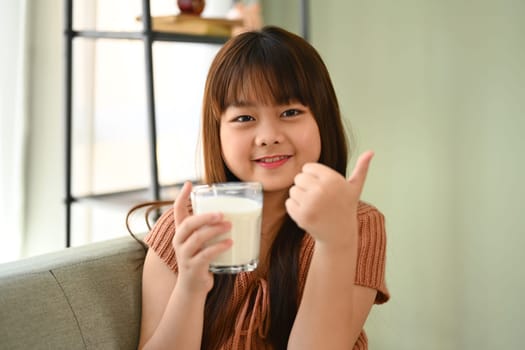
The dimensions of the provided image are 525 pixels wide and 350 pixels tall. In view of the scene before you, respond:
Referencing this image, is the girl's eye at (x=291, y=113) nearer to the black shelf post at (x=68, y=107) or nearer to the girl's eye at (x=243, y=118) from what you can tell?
the girl's eye at (x=243, y=118)

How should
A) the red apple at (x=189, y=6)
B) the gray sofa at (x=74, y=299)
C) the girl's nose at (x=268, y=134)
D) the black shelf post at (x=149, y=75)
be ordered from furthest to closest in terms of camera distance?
the red apple at (x=189, y=6), the black shelf post at (x=149, y=75), the girl's nose at (x=268, y=134), the gray sofa at (x=74, y=299)

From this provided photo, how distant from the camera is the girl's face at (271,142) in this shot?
1.27 m

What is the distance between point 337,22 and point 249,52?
1361mm

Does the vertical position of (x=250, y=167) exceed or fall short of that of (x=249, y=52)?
it falls short

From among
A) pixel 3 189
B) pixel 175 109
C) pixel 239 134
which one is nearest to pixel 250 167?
pixel 239 134

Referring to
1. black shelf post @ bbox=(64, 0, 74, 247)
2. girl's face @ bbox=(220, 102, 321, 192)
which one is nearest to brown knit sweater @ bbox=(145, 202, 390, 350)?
girl's face @ bbox=(220, 102, 321, 192)

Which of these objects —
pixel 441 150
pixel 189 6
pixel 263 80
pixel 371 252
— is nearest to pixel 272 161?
pixel 263 80

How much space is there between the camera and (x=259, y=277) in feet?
4.41

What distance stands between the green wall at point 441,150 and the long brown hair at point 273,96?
0.93 metres

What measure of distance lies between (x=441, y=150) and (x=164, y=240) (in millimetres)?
1266

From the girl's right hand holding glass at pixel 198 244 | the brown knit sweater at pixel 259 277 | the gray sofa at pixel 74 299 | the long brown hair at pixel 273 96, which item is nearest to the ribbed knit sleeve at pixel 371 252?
the brown knit sweater at pixel 259 277

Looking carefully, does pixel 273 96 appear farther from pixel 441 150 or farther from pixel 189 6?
pixel 441 150

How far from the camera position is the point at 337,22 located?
2566 mm

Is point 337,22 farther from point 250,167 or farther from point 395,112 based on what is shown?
point 250,167
